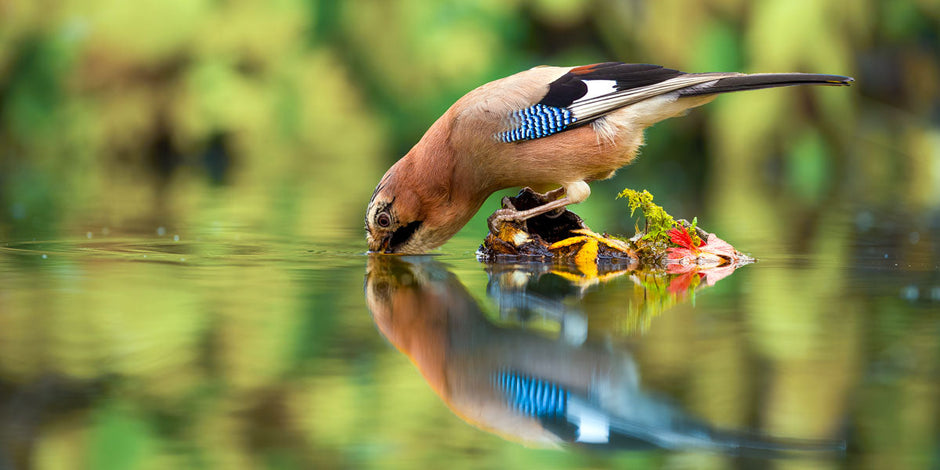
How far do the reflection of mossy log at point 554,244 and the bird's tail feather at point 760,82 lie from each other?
1019mm

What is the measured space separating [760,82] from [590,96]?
3.20ft

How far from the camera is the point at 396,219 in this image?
669 cm

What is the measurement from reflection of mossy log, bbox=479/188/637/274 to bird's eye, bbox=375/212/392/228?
62 cm

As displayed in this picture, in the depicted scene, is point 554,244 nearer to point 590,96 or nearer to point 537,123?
point 537,123

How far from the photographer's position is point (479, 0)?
55.1ft

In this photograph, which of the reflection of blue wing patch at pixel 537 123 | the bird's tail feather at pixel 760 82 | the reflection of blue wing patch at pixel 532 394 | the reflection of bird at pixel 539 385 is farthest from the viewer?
the reflection of blue wing patch at pixel 537 123

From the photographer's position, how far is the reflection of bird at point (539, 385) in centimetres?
297

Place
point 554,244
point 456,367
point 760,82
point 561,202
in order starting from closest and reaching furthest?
point 456,367 < point 760,82 < point 561,202 < point 554,244

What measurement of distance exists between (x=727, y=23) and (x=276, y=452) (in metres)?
14.6

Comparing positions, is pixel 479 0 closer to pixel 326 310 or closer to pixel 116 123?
pixel 116 123

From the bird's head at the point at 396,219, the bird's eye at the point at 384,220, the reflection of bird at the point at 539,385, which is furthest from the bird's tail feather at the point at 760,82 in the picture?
the reflection of bird at the point at 539,385

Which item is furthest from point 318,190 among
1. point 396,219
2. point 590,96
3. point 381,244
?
point 590,96

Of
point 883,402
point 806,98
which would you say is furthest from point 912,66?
point 883,402

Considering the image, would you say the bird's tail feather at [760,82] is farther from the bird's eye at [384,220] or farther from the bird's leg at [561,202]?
the bird's eye at [384,220]
